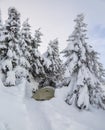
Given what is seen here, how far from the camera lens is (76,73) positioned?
24.5 meters

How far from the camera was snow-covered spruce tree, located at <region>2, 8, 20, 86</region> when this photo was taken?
Result: 90.3 ft

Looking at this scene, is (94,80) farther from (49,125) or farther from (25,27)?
(25,27)

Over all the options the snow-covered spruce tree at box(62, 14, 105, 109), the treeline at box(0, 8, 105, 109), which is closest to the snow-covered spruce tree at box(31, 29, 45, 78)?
the treeline at box(0, 8, 105, 109)

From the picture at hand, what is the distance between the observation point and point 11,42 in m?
28.3

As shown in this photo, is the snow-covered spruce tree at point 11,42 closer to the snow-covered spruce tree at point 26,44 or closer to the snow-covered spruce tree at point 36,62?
the snow-covered spruce tree at point 26,44

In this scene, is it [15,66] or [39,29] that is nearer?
[15,66]

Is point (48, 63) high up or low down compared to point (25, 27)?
down

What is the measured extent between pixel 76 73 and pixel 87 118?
543 cm

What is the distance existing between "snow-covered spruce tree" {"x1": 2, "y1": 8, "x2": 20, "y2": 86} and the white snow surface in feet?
11.1

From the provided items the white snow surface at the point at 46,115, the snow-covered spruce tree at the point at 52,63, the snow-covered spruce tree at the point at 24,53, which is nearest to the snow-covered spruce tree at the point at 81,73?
the white snow surface at the point at 46,115

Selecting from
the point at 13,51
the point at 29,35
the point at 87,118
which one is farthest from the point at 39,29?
the point at 87,118

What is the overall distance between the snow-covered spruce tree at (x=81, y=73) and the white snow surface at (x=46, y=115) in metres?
0.91

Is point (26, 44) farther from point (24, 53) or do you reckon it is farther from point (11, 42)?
point (11, 42)

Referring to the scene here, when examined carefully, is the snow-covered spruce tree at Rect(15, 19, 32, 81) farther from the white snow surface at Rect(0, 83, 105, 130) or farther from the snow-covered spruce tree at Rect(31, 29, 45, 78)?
the white snow surface at Rect(0, 83, 105, 130)
